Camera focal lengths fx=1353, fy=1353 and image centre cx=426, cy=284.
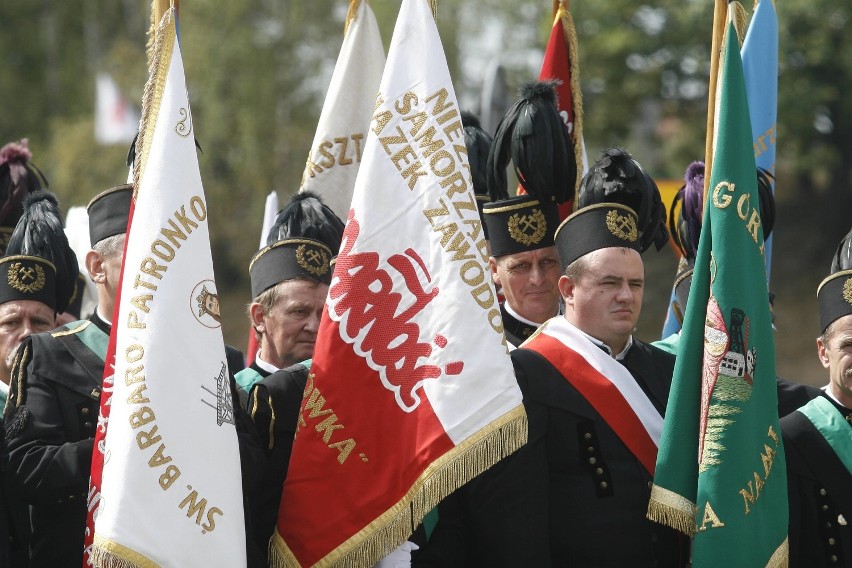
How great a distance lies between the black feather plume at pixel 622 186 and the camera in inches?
193

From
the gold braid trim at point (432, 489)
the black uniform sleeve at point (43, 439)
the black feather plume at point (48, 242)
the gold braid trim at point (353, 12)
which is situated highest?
the gold braid trim at point (353, 12)

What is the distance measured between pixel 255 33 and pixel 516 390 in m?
22.8

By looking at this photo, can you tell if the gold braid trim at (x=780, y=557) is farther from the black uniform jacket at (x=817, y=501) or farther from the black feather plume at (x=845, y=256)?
the black feather plume at (x=845, y=256)

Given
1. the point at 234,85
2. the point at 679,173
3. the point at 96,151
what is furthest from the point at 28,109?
the point at 679,173

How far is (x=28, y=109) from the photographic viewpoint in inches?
1261

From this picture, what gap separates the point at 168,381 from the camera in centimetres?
428

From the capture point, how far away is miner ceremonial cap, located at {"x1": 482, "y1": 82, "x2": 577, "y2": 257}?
17.3 ft

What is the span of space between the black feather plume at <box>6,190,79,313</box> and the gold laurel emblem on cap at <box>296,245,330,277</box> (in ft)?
3.19

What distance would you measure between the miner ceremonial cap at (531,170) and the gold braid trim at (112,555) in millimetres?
2042

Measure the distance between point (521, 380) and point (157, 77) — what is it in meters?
1.61

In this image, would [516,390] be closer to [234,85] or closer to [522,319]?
[522,319]

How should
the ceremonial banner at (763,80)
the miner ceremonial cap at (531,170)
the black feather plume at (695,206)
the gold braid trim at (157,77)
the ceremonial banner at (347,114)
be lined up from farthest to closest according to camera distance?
the ceremonial banner at (347,114) < the ceremonial banner at (763,80) < the black feather plume at (695,206) < the miner ceremonial cap at (531,170) < the gold braid trim at (157,77)

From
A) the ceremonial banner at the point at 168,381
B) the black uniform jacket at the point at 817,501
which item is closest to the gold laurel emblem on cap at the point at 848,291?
the black uniform jacket at the point at 817,501

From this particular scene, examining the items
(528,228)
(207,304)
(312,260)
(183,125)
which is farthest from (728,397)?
(183,125)
